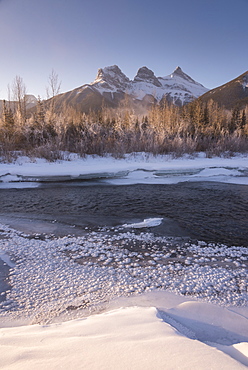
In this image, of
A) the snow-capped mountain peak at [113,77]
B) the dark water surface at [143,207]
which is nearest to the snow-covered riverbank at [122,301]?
the dark water surface at [143,207]

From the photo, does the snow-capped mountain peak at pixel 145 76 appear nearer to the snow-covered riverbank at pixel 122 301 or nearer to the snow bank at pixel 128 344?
the snow-covered riverbank at pixel 122 301

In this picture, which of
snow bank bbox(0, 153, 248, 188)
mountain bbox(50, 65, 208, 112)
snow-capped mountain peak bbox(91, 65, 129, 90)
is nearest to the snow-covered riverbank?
snow bank bbox(0, 153, 248, 188)

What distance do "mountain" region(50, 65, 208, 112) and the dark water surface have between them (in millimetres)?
59138

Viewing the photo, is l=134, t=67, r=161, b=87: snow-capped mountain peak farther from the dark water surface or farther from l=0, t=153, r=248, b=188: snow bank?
the dark water surface

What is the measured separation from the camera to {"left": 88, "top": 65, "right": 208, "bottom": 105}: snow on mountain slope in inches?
4176

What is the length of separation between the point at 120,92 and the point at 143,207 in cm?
11801

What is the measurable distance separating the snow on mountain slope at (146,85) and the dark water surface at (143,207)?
91919mm

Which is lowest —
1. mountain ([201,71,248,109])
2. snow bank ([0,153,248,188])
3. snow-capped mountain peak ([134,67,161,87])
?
snow bank ([0,153,248,188])

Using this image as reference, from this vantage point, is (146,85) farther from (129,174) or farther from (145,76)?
(129,174)

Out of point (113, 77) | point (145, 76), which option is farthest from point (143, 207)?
point (145, 76)

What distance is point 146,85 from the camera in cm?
12825

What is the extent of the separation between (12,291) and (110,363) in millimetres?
1406

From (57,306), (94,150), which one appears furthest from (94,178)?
(57,306)

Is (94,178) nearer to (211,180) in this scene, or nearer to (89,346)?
(211,180)
